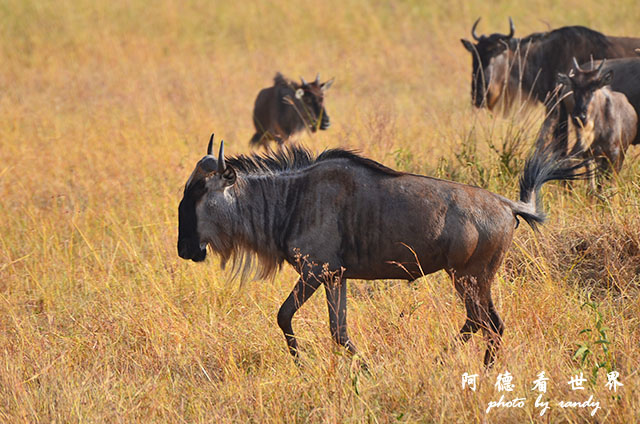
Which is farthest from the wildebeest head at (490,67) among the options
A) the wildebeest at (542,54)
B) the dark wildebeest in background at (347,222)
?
the dark wildebeest in background at (347,222)

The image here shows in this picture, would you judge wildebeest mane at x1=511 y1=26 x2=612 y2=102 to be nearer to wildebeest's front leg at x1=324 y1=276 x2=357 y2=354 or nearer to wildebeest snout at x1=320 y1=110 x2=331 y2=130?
wildebeest snout at x1=320 y1=110 x2=331 y2=130

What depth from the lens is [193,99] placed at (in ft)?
40.9

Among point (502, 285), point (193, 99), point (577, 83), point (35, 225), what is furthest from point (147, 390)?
point (193, 99)

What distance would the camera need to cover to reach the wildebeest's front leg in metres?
4.16

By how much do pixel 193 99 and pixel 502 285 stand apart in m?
8.52

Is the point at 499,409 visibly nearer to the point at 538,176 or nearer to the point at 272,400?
the point at 272,400

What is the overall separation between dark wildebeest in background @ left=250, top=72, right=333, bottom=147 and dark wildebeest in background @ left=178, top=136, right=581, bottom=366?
18.1 ft

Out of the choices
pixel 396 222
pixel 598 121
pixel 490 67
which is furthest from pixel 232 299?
pixel 490 67

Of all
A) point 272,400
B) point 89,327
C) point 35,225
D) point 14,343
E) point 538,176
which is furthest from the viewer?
point 35,225

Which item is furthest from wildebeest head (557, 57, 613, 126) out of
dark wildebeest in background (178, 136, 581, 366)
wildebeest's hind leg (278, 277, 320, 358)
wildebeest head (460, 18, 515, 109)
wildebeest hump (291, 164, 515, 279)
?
wildebeest's hind leg (278, 277, 320, 358)

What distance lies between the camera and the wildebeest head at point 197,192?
418cm

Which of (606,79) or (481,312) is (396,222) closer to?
(481,312)

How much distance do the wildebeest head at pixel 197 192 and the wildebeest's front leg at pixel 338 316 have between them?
76 centimetres

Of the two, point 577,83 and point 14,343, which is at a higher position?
point 577,83
